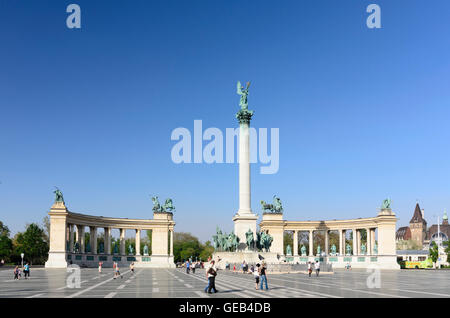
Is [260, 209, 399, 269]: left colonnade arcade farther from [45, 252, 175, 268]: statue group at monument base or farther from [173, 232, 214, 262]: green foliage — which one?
[173, 232, 214, 262]: green foliage

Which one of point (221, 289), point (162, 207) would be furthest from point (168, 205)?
point (221, 289)

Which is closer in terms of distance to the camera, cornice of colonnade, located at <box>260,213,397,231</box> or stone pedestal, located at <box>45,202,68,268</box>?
stone pedestal, located at <box>45,202,68,268</box>

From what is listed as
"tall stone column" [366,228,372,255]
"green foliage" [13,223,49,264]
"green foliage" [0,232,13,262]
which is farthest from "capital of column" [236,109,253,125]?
"green foliage" [0,232,13,262]

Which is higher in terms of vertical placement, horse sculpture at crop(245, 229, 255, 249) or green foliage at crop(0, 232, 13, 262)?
horse sculpture at crop(245, 229, 255, 249)

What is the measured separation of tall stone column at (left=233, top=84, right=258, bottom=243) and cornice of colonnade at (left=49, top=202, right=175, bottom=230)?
110 ft

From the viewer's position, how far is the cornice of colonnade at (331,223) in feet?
325

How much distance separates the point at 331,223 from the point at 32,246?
67643 millimetres

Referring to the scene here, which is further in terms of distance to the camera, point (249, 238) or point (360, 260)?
point (360, 260)

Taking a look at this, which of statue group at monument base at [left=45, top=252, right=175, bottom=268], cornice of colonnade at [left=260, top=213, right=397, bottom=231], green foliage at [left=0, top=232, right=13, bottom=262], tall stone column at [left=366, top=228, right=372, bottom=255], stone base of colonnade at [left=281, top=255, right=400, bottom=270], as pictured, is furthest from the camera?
green foliage at [left=0, top=232, right=13, bottom=262]

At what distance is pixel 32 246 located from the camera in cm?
11131

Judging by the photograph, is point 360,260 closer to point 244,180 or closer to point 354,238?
point 354,238

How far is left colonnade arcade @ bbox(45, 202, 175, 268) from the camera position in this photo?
87.9 m
